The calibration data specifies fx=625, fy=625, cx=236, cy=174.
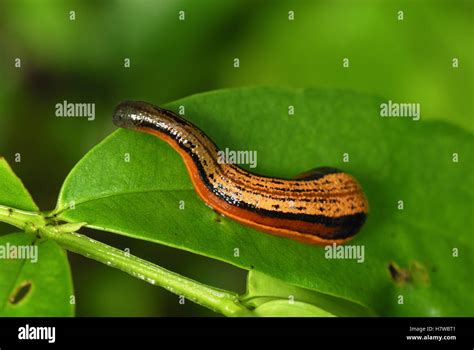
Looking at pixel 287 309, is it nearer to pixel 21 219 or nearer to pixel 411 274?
pixel 411 274

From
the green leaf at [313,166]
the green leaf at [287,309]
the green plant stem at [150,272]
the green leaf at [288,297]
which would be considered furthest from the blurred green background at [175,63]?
the green leaf at [287,309]

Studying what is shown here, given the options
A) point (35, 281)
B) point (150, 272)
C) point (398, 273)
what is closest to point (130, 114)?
point (150, 272)

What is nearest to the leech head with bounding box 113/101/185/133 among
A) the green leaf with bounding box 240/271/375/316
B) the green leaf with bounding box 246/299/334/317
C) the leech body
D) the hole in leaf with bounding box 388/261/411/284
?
the leech body

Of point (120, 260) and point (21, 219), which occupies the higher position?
point (21, 219)

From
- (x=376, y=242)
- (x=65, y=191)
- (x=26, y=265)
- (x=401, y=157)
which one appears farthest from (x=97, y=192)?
(x=401, y=157)

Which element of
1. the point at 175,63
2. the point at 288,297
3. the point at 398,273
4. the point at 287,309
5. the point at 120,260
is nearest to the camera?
the point at 287,309

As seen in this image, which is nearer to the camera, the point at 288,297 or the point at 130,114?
the point at 288,297
